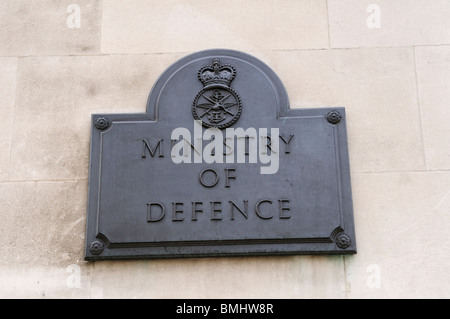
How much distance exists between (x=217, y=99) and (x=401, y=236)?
215 centimetres

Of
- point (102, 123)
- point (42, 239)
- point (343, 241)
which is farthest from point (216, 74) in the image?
point (42, 239)

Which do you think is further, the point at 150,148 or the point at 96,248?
the point at 150,148

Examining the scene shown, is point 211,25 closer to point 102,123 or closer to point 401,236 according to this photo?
point 102,123

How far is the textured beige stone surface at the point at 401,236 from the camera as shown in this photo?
203 inches

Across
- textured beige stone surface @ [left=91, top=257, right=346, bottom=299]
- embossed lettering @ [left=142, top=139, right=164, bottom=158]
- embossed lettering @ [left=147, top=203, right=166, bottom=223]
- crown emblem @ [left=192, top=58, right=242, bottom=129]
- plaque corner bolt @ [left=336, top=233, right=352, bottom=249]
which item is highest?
crown emblem @ [left=192, top=58, right=242, bottom=129]

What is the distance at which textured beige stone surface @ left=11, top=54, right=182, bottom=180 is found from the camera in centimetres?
567

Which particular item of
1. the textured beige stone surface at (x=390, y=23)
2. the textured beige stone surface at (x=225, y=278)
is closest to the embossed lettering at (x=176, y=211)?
the textured beige stone surface at (x=225, y=278)

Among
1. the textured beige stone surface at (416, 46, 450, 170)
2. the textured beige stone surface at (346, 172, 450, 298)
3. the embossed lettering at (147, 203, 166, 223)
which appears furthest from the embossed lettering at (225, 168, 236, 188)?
the textured beige stone surface at (416, 46, 450, 170)

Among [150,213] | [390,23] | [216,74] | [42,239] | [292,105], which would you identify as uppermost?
[390,23]

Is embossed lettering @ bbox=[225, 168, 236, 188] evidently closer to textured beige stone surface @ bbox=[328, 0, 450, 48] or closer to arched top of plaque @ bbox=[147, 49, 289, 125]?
arched top of plaque @ bbox=[147, 49, 289, 125]

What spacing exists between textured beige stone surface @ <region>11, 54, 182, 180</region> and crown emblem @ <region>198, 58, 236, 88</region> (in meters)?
0.42

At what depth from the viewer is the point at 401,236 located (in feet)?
17.4

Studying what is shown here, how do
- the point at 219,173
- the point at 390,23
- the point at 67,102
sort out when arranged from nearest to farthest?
the point at 219,173 < the point at 67,102 < the point at 390,23

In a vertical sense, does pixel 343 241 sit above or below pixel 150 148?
below
